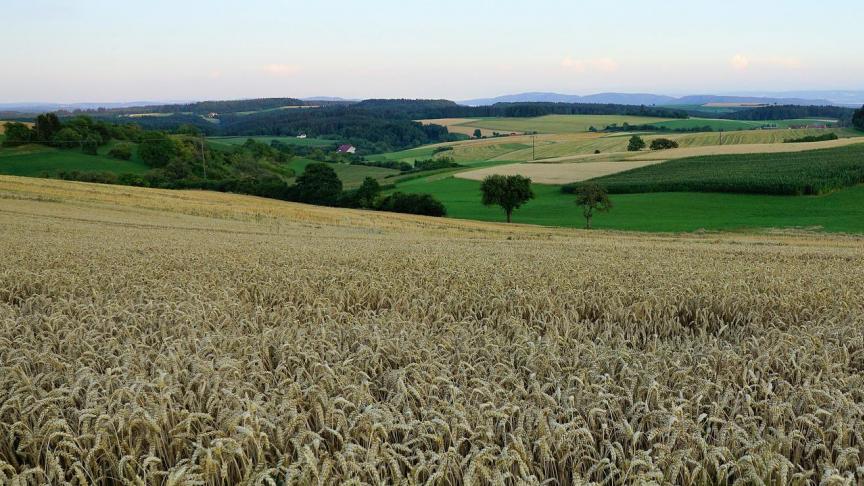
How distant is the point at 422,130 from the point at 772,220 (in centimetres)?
13032

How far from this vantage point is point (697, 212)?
173 feet

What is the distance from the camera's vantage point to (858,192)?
5428 centimetres

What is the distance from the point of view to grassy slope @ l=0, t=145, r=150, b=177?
79812 millimetres

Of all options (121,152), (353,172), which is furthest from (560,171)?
(121,152)

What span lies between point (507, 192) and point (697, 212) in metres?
16.0

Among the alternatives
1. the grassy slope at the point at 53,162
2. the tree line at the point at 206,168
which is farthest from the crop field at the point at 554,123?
the grassy slope at the point at 53,162

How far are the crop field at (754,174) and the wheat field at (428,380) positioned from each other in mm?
55943

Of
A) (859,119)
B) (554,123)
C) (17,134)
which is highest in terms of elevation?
(554,123)

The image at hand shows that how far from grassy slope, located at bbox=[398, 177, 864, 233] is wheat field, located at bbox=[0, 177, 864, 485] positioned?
39851 millimetres

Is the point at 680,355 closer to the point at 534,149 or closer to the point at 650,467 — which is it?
the point at 650,467

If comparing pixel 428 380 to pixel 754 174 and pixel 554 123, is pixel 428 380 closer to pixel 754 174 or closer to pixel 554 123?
pixel 754 174

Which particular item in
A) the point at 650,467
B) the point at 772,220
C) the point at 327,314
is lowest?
the point at 772,220

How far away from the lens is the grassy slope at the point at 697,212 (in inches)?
1779

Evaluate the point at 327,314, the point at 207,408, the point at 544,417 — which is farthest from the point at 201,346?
the point at 544,417
